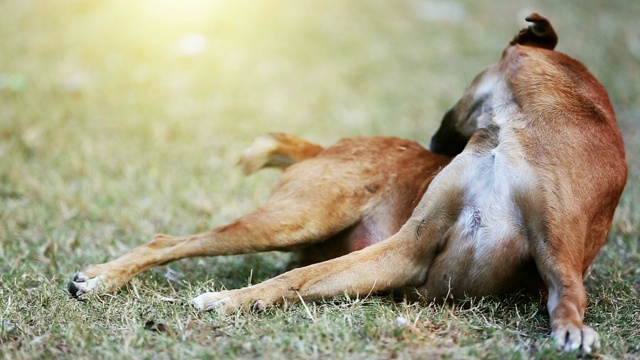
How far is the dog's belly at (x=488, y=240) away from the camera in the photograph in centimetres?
367

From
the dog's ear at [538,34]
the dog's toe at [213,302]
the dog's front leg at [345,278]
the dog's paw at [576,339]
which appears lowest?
the dog's toe at [213,302]

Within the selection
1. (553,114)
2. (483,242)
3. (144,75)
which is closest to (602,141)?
(553,114)

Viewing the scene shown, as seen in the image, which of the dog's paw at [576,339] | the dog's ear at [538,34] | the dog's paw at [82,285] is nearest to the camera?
the dog's paw at [576,339]

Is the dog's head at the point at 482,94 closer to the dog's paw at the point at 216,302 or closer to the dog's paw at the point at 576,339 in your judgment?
the dog's paw at the point at 576,339

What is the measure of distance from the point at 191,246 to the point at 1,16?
715cm

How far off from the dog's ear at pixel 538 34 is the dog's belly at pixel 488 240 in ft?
3.25

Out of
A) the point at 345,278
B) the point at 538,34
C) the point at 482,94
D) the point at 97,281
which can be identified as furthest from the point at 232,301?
the point at 538,34

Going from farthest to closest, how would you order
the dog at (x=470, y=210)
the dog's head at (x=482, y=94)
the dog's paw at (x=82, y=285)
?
the dog's head at (x=482, y=94) < the dog's paw at (x=82, y=285) < the dog at (x=470, y=210)

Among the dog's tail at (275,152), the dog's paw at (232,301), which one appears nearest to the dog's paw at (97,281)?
the dog's paw at (232,301)

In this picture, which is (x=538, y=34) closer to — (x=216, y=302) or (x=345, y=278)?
(x=345, y=278)

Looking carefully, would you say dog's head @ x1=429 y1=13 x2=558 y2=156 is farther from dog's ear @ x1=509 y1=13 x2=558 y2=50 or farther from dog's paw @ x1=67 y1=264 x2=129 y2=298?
dog's paw @ x1=67 y1=264 x2=129 y2=298

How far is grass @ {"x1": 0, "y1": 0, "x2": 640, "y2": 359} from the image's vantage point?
3365 millimetres

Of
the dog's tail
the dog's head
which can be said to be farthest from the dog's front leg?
the dog's tail

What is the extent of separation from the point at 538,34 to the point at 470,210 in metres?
1.29
